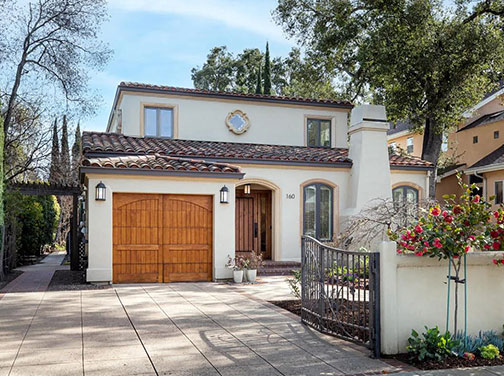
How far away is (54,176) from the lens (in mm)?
23141

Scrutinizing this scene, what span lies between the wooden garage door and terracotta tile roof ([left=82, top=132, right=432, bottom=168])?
248 cm

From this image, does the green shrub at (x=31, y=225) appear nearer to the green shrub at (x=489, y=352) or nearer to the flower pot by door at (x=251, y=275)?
the flower pot by door at (x=251, y=275)

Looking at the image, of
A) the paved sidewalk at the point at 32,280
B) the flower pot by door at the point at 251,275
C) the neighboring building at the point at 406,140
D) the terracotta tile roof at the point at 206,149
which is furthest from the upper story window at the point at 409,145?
the paved sidewalk at the point at 32,280

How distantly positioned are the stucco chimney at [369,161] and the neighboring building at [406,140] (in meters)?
11.9

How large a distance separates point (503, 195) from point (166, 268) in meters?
15.6

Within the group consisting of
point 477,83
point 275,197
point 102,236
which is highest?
point 477,83

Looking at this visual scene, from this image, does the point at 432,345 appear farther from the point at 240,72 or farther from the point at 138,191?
the point at 240,72

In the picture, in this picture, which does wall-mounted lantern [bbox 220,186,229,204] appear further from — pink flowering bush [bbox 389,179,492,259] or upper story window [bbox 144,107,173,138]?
pink flowering bush [bbox 389,179,492,259]

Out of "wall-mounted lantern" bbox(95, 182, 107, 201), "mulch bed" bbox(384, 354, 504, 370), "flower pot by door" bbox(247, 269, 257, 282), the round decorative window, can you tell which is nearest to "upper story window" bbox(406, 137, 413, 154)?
the round decorative window

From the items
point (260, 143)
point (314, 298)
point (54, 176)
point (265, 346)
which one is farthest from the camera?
point (54, 176)

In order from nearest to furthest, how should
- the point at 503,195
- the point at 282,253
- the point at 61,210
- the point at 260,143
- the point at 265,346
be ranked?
the point at 265,346 → the point at 282,253 → the point at 260,143 → the point at 503,195 → the point at 61,210

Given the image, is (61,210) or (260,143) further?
(61,210)

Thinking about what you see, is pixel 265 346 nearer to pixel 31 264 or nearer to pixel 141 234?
pixel 141 234

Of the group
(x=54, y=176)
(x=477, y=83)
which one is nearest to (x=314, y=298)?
(x=477, y=83)
